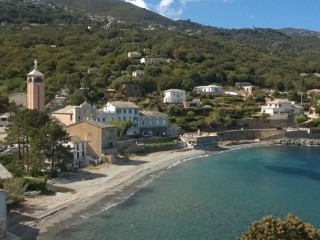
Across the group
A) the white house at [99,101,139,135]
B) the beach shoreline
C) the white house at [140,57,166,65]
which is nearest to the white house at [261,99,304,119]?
the beach shoreline

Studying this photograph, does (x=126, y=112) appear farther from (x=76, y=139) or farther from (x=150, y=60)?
(x=150, y=60)

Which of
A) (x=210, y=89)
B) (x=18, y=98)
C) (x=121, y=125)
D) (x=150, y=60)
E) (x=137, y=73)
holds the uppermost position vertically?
(x=150, y=60)

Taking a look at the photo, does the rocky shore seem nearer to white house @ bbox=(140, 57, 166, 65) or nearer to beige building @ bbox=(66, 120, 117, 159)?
beige building @ bbox=(66, 120, 117, 159)

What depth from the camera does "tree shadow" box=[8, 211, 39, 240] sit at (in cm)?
2133

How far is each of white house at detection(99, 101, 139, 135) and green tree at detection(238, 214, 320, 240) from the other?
124 feet

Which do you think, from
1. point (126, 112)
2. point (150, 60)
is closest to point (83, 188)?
Answer: point (126, 112)

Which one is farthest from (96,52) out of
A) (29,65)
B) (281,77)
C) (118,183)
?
(118,183)

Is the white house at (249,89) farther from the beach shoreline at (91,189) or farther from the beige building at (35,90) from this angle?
the beige building at (35,90)

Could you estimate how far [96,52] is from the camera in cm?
8444

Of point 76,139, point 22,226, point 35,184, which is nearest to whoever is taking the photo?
point 22,226

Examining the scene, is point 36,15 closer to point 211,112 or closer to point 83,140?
point 211,112

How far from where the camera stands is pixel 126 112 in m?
A: 51.2

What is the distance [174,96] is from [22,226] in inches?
1676

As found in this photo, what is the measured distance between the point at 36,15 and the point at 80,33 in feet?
102
